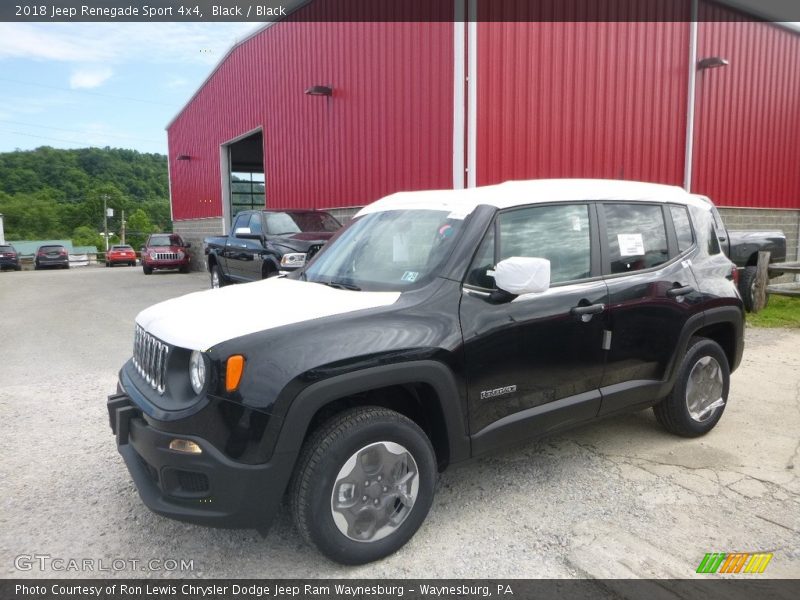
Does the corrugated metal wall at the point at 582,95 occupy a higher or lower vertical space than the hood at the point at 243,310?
higher

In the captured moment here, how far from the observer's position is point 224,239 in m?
12.3

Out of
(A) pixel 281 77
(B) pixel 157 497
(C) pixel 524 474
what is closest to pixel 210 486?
(B) pixel 157 497

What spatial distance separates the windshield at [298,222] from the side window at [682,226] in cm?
758

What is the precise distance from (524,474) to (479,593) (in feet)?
4.11

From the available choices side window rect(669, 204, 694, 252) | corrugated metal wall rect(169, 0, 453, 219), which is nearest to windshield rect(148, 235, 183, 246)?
corrugated metal wall rect(169, 0, 453, 219)

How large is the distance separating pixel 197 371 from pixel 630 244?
2763 millimetres

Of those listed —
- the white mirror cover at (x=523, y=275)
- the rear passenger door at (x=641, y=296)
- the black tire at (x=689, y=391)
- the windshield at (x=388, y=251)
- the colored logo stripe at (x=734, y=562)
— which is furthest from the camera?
the black tire at (x=689, y=391)

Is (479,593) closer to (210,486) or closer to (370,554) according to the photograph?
(370,554)

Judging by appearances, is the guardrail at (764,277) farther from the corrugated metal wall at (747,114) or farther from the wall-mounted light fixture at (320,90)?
the wall-mounted light fixture at (320,90)

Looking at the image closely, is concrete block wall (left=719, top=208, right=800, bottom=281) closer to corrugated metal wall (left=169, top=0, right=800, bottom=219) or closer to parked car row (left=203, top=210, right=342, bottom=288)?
corrugated metal wall (left=169, top=0, right=800, bottom=219)

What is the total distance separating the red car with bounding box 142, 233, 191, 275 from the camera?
2197cm

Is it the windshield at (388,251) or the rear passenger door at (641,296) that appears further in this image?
the rear passenger door at (641,296)

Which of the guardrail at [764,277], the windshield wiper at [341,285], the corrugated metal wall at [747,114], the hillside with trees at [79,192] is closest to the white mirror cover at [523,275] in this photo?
the windshield wiper at [341,285]

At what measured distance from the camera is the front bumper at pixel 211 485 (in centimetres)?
243
